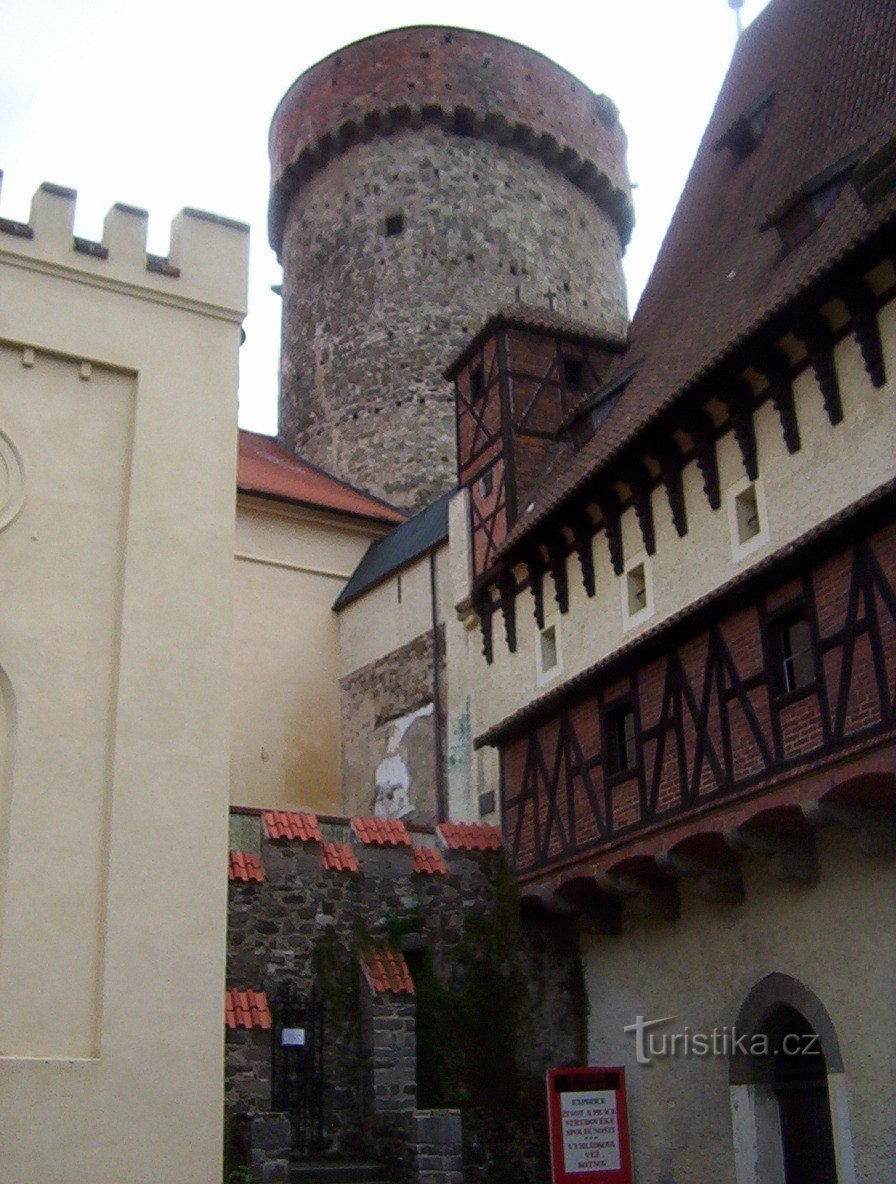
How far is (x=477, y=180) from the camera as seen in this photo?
93.6 ft

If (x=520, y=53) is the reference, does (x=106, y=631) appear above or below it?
below

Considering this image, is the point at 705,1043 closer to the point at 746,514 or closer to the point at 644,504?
the point at 746,514

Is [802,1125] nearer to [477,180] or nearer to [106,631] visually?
[106,631]

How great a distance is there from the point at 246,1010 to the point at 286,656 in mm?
9762

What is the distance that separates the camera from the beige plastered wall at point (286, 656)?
70.9 feet

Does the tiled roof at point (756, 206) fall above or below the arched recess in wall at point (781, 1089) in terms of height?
above

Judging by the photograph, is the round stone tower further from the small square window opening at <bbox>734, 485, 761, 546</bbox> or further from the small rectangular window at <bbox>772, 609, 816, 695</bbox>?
the small rectangular window at <bbox>772, 609, 816, 695</bbox>

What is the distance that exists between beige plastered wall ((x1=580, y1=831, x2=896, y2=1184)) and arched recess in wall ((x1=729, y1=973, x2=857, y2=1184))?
0.45 feet

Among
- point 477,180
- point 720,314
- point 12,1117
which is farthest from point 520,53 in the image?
point 12,1117

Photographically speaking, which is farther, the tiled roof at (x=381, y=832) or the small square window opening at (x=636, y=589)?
the tiled roof at (x=381, y=832)

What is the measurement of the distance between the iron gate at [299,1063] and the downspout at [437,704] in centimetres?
472

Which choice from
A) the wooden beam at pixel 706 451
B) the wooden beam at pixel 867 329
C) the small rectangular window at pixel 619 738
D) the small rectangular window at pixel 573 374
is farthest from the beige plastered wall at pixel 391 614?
the wooden beam at pixel 867 329

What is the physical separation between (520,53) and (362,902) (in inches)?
820

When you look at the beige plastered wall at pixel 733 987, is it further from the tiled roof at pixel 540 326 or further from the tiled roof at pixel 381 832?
the tiled roof at pixel 540 326
